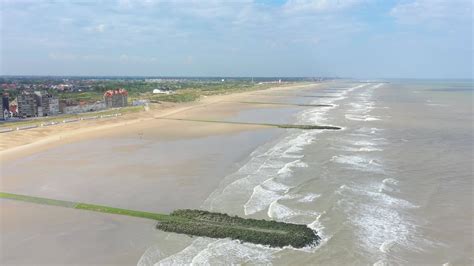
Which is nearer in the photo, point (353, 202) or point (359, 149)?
point (353, 202)

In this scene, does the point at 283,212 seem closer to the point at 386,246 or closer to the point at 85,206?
the point at 386,246

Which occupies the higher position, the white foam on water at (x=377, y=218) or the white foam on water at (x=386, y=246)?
the white foam on water at (x=377, y=218)

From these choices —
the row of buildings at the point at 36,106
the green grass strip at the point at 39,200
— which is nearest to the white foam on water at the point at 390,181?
the green grass strip at the point at 39,200

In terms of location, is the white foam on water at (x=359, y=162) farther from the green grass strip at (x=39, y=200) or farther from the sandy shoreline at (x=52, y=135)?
the sandy shoreline at (x=52, y=135)

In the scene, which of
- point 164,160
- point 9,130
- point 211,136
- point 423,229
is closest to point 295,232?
point 423,229

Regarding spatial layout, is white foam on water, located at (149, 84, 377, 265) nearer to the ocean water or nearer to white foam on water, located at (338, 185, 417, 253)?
the ocean water

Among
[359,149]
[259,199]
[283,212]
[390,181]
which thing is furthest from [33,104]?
[390,181]
